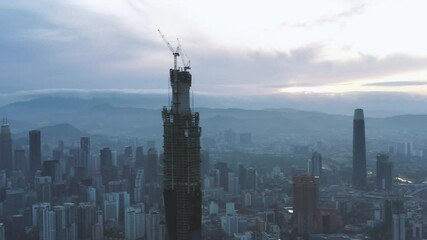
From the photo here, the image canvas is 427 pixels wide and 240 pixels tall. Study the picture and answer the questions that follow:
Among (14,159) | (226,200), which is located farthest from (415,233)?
(14,159)

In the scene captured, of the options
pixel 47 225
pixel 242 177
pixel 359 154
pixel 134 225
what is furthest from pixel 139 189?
pixel 359 154

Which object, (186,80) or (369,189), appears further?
(369,189)

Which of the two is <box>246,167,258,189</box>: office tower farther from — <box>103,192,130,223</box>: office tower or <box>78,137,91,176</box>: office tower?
<box>78,137,91,176</box>: office tower

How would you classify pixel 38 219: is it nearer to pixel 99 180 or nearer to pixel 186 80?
pixel 99 180

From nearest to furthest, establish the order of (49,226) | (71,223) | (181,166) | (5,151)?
(181,166)
(49,226)
(71,223)
(5,151)

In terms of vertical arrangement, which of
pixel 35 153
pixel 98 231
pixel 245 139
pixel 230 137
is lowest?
pixel 98 231

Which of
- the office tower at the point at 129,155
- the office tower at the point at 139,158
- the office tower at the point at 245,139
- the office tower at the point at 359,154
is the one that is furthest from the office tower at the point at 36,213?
the office tower at the point at 245,139

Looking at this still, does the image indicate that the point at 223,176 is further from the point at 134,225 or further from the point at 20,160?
the point at 20,160
